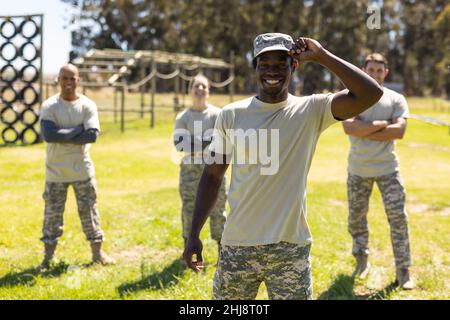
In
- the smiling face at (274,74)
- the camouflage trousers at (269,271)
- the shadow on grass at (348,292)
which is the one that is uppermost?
the smiling face at (274,74)

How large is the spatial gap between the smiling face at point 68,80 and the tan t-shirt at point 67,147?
0.12 metres

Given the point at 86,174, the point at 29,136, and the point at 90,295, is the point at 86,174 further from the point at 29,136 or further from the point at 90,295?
the point at 29,136

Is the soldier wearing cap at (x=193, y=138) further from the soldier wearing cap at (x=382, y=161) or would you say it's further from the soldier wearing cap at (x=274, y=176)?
the soldier wearing cap at (x=274, y=176)

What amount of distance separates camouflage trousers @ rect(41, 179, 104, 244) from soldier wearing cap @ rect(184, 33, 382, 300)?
320 centimetres

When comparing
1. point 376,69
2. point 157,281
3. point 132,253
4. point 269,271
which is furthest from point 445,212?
point 269,271

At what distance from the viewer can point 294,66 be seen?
2.95 m

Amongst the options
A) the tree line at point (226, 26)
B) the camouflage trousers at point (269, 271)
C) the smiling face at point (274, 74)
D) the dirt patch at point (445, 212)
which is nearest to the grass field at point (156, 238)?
the dirt patch at point (445, 212)

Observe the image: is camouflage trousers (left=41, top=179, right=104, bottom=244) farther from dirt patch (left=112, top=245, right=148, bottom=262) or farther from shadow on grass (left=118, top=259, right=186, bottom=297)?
shadow on grass (left=118, top=259, right=186, bottom=297)

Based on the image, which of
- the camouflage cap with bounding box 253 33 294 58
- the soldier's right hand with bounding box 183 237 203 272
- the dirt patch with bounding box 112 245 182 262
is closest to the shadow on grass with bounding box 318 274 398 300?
the dirt patch with bounding box 112 245 182 262

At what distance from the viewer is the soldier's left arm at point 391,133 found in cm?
517

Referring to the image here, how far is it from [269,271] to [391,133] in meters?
2.71

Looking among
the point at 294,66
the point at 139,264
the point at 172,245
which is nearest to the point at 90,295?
the point at 139,264
